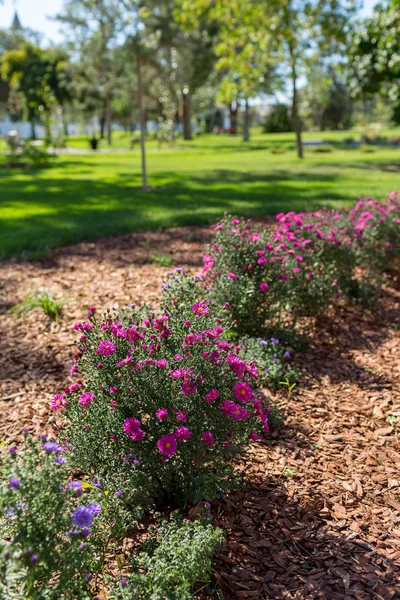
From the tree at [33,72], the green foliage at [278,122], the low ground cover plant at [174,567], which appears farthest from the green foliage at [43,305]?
the tree at [33,72]

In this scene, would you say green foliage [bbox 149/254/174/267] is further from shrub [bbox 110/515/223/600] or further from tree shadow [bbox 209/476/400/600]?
shrub [bbox 110/515/223/600]

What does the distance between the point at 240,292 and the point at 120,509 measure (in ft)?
7.01

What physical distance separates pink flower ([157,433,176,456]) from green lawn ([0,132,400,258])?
4.72 m

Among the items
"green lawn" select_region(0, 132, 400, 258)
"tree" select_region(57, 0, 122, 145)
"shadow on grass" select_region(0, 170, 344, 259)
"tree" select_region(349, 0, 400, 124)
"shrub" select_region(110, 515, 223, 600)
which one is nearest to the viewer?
"shrub" select_region(110, 515, 223, 600)

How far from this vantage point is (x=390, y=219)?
597cm

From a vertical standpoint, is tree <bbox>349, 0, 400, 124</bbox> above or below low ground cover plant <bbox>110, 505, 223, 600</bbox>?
above

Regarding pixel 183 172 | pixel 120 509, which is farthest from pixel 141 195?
pixel 120 509

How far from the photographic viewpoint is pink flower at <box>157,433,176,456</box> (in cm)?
212

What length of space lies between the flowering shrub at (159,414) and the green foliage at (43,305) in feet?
7.30

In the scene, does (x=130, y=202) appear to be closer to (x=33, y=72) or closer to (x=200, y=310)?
(x=200, y=310)

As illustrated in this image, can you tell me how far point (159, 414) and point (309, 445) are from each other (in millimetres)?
1369

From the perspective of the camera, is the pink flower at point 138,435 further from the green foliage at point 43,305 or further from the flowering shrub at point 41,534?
the green foliage at point 43,305

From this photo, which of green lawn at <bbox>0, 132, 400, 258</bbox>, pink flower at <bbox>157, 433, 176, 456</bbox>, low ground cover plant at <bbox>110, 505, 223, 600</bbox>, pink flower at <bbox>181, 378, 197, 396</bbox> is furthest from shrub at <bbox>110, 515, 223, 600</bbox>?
green lawn at <bbox>0, 132, 400, 258</bbox>

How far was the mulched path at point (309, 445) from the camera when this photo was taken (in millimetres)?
2271
